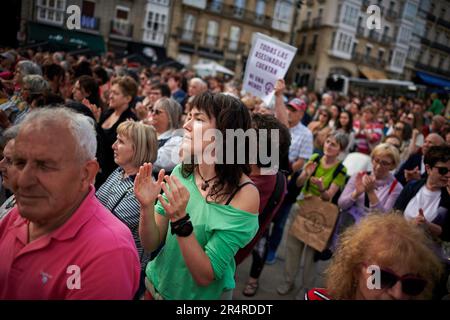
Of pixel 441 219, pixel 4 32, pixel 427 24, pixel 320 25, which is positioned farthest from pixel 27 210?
pixel 320 25

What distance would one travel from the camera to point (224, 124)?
157 cm

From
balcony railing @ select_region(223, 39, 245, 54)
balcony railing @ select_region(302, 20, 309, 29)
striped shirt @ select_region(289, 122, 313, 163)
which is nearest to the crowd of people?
striped shirt @ select_region(289, 122, 313, 163)

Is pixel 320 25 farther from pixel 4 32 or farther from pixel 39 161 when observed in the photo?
pixel 39 161

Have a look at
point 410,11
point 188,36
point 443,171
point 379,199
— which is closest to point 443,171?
point 443,171

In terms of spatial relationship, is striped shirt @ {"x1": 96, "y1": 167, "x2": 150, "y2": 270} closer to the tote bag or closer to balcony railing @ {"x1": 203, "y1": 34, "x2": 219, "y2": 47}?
the tote bag

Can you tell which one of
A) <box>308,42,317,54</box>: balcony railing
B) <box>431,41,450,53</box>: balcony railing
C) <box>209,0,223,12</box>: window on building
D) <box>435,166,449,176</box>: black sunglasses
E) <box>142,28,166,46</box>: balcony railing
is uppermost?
<box>209,0,223,12</box>: window on building

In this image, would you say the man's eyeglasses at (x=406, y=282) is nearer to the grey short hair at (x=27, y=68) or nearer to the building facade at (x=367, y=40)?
the building facade at (x=367, y=40)

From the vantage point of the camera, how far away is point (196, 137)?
1.54 meters

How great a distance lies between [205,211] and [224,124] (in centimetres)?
42

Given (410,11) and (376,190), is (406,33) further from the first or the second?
(376,190)

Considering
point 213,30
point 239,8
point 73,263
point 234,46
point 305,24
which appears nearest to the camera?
point 73,263

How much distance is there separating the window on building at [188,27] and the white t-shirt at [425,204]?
16349 millimetres

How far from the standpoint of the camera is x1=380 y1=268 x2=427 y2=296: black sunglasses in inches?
47.2

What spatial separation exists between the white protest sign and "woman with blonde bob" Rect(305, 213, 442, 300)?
2590mm
